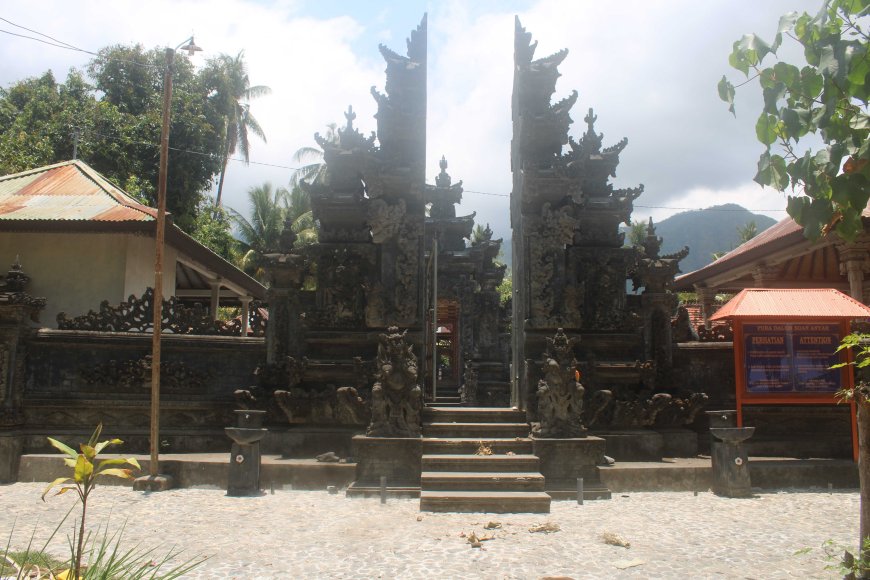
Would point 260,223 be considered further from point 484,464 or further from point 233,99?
point 484,464

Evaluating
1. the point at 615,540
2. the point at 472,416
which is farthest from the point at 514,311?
the point at 615,540

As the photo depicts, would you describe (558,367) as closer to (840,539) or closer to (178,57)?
(840,539)

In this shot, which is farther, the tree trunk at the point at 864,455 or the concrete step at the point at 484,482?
the concrete step at the point at 484,482

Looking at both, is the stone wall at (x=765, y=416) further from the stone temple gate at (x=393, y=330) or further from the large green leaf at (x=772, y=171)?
the large green leaf at (x=772, y=171)

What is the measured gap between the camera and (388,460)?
8844mm

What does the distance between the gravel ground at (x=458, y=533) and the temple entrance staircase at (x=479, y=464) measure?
27 cm

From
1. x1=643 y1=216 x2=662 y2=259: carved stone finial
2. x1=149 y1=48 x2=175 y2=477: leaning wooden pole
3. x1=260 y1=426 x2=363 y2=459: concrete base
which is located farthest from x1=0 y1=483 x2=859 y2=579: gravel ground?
x1=643 y1=216 x2=662 y2=259: carved stone finial

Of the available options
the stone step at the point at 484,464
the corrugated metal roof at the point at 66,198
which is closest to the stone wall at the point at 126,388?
the corrugated metal roof at the point at 66,198

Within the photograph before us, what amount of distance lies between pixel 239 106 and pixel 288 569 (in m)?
36.4

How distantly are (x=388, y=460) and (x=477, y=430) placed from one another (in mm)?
1482

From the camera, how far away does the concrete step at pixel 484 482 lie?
810cm

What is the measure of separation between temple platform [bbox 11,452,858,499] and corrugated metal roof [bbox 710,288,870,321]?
2.14m

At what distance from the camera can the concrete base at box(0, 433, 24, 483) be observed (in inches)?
384

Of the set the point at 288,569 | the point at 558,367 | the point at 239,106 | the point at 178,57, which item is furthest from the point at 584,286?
the point at 239,106
